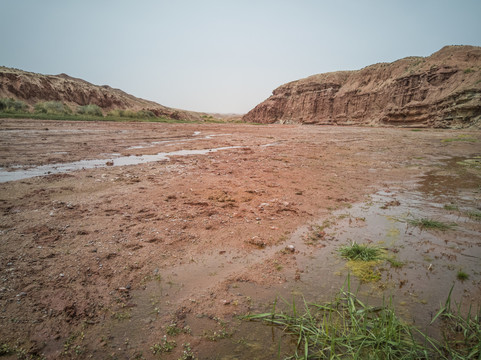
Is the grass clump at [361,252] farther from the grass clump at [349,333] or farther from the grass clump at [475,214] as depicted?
the grass clump at [475,214]

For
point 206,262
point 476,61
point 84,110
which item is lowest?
point 206,262

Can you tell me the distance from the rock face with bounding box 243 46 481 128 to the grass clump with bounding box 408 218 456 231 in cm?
3791

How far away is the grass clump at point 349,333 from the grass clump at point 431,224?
93.0 inches

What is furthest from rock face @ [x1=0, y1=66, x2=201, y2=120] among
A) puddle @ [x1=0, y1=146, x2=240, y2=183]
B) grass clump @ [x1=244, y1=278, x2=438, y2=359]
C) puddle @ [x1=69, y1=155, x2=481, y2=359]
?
grass clump @ [x1=244, y1=278, x2=438, y2=359]

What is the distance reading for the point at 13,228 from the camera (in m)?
3.25

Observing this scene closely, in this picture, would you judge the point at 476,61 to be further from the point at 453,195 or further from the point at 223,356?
the point at 223,356

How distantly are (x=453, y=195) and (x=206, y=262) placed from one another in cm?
571

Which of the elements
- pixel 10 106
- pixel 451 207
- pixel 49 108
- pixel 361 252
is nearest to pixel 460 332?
pixel 361 252

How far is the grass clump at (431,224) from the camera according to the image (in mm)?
3578

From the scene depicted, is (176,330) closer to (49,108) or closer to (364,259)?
(364,259)

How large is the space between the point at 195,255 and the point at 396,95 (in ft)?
172

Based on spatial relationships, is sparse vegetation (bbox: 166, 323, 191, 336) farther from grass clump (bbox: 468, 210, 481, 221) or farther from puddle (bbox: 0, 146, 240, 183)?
puddle (bbox: 0, 146, 240, 183)

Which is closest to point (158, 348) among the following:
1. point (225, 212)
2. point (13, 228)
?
point (225, 212)

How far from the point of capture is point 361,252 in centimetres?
289
